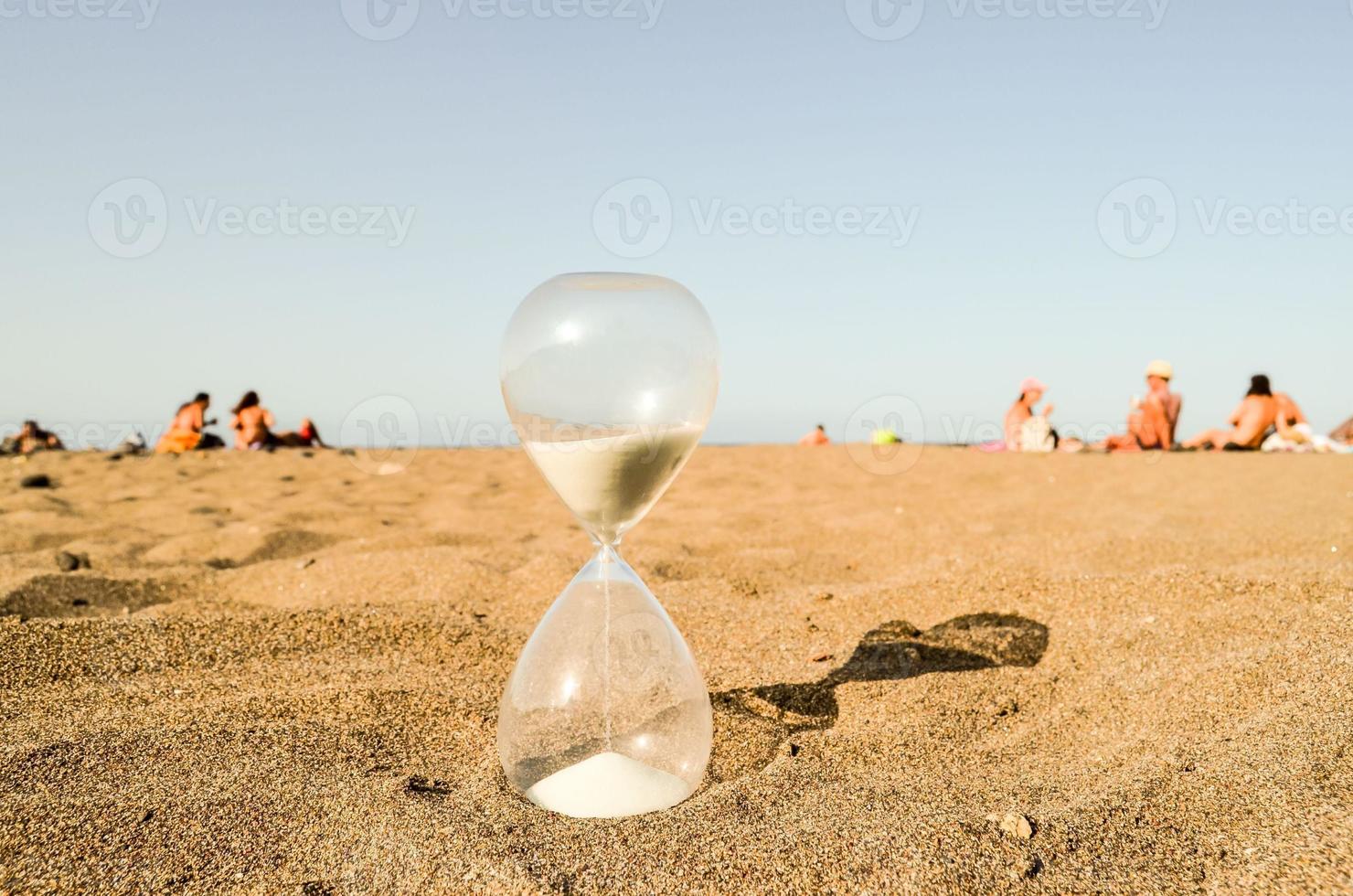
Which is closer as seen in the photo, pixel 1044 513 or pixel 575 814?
pixel 575 814

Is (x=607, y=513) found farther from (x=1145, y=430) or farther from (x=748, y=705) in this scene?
(x=1145, y=430)

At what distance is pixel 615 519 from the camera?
229 centimetres

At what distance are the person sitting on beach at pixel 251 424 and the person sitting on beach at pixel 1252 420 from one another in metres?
13.6

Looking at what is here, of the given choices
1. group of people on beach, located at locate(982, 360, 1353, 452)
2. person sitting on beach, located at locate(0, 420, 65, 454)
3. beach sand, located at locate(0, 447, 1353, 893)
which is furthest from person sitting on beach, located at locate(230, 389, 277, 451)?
group of people on beach, located at locate(982, 360, 1353, 452)

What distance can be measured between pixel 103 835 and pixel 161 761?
451mm

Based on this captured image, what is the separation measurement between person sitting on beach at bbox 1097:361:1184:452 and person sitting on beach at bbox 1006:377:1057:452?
784 millimetres

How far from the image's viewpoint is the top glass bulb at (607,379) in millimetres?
2084

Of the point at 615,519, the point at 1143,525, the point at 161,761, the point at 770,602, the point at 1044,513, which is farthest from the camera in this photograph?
the point at 1044,513

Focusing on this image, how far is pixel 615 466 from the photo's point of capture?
2117mm

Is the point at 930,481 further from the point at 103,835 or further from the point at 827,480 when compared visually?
the point at 103,835

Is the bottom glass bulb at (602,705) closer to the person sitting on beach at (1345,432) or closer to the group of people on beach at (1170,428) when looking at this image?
the group of people on beach at (1170,428)

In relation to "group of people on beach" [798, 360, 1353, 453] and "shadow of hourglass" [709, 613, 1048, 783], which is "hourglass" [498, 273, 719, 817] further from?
"group of people on beach" [798, 360, 1353, 453]

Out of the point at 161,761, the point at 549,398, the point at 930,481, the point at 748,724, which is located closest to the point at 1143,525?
the point at 930,481

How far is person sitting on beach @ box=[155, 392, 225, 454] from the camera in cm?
1316
